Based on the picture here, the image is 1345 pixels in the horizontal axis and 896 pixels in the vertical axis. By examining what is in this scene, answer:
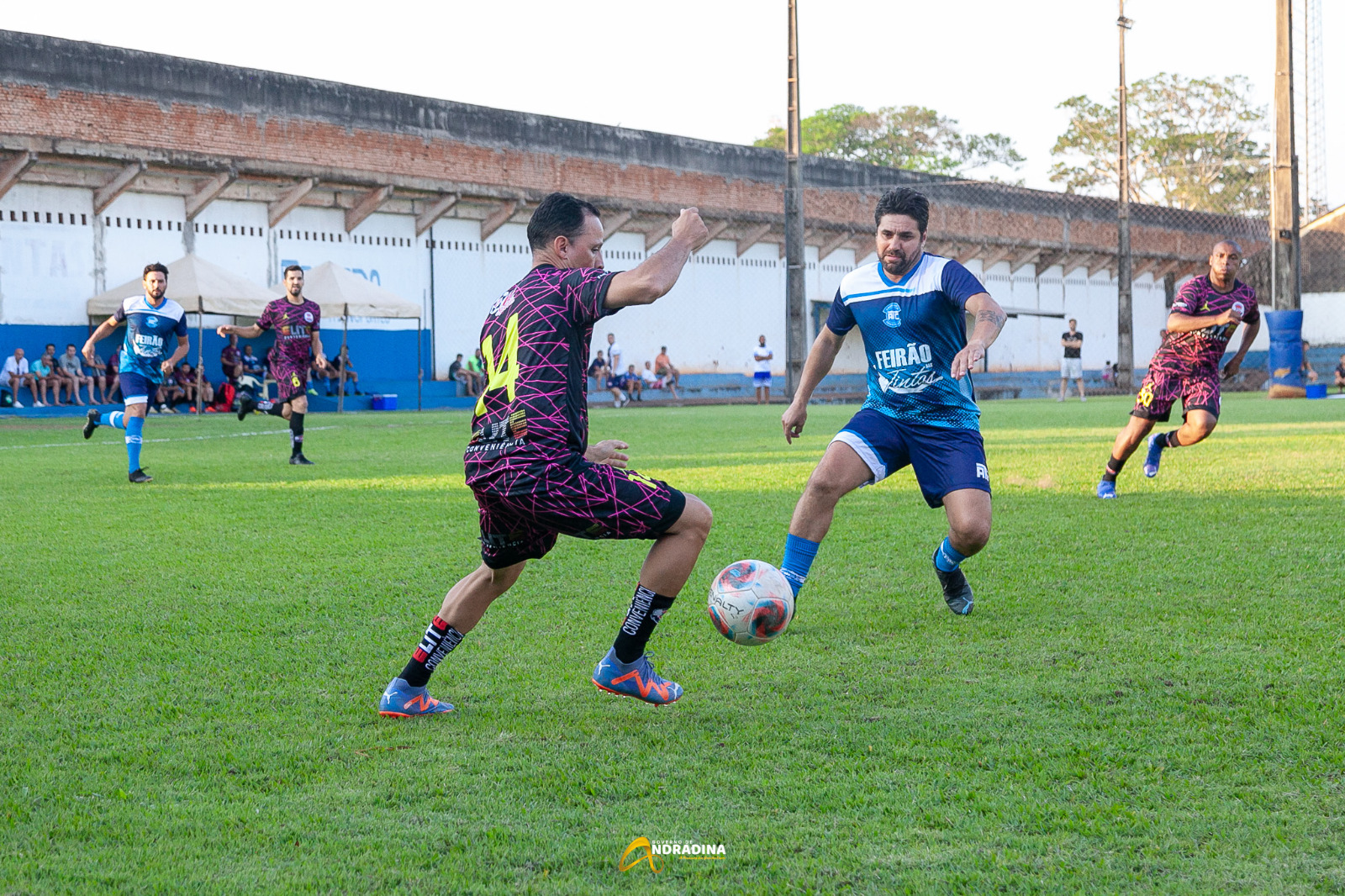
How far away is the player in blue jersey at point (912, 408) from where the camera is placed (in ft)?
18.1

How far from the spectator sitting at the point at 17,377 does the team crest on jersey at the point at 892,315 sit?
20553 millimetres

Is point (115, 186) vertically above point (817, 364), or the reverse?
point (115, 186)

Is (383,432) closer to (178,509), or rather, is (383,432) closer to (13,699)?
(178,509)

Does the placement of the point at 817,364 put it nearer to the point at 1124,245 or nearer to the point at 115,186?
the point at 115,186

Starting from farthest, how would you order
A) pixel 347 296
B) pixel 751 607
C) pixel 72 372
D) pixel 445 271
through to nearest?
pixel 445 271
pixel 347 296
pixel 72 372
pixel 751 607

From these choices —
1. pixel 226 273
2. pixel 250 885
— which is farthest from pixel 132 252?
pixel 250 885

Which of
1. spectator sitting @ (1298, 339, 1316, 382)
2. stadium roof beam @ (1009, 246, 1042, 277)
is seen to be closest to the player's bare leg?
spectator sitting @ (1298, 339, 1316, 382)

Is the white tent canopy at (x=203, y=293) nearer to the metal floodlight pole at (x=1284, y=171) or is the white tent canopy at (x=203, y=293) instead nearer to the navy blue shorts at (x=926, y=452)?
the navy blue shorts at (x=926, y=452)

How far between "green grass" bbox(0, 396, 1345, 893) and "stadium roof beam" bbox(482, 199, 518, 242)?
22.9 meters

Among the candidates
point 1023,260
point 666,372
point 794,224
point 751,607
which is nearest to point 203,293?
point 794,224

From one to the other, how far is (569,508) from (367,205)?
25488mm

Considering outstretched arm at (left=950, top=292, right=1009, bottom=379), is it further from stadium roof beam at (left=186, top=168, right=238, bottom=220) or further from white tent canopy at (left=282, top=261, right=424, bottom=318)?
stadium roof beam at (left=186, top=168, right=238, bottom=220)

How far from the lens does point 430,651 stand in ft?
13.3

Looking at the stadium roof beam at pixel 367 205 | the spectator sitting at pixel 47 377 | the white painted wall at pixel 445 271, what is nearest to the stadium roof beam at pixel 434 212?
the white painted wall at pixel 445 271
